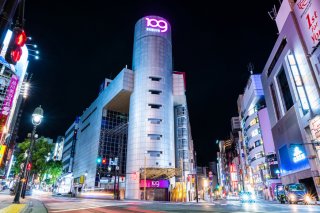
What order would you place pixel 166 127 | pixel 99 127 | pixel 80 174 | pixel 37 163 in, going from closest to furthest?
pixel 37 163 < pixel 166 127 < pixel 99 127 < pixel 80 174

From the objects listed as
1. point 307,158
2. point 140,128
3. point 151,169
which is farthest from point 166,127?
point 307,158

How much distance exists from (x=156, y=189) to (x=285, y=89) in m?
38.0

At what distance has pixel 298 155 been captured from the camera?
46.7 meters

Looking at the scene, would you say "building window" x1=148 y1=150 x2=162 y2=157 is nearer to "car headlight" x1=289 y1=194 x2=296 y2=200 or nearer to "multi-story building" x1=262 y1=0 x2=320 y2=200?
"multi-story building" x1=262 y1=0 x2=320 y2=200

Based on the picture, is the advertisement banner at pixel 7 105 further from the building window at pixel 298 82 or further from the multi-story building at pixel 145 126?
the building window at pixel 298 82

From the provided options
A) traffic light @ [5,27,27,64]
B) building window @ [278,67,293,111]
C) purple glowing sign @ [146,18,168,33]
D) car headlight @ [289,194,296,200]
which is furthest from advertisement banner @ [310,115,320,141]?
purple glowing sign @ [146,18,168,33]

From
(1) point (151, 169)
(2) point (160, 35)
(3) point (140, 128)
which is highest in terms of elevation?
(2) point (160, 35)

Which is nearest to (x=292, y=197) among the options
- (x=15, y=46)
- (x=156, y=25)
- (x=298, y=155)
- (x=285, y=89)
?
(x=298, y=155)

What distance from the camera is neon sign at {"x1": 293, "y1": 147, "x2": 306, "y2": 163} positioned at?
147 feet

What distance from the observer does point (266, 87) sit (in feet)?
213

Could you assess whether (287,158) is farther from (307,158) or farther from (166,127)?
(166,127)

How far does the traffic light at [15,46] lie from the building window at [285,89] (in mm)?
55856

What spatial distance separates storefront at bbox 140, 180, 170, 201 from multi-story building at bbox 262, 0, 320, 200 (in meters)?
27.1

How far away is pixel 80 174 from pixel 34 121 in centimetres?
7134
